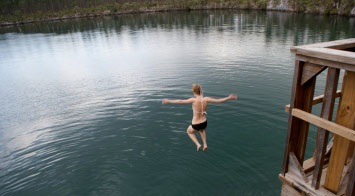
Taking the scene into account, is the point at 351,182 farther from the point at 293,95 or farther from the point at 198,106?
the point at 198,106

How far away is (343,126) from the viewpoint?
162 inches

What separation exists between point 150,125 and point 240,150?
428cm

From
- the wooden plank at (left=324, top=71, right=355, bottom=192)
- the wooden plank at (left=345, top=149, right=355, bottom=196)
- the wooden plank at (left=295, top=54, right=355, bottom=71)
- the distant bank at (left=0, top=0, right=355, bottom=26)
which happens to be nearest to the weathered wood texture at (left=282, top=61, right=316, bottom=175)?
the wooden plank at (left=295, top=54, right=355, bottom=71)

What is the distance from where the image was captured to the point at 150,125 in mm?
11641

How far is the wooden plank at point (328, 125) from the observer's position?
3921 mm

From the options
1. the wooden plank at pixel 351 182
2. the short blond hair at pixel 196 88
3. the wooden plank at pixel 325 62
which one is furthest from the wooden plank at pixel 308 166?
the short blond hair at pixel 196 88

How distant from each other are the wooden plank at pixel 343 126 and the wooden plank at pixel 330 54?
1.33ft

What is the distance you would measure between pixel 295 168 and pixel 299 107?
1.34 m

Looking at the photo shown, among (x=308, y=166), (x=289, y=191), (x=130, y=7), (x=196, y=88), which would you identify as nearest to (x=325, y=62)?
(x=308, y=166)

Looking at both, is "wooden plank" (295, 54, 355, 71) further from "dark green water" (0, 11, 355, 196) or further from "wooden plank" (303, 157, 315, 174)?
"dark green water" (0, 11, 355, 196)

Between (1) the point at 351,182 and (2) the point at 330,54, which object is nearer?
(2) the point at 330,54

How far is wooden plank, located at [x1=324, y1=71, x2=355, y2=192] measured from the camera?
4016 mm

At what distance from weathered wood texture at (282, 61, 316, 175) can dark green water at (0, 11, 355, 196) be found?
2.74 meters

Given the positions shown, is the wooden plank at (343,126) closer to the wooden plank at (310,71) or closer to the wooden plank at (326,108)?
the wooden plank at (326,108)
